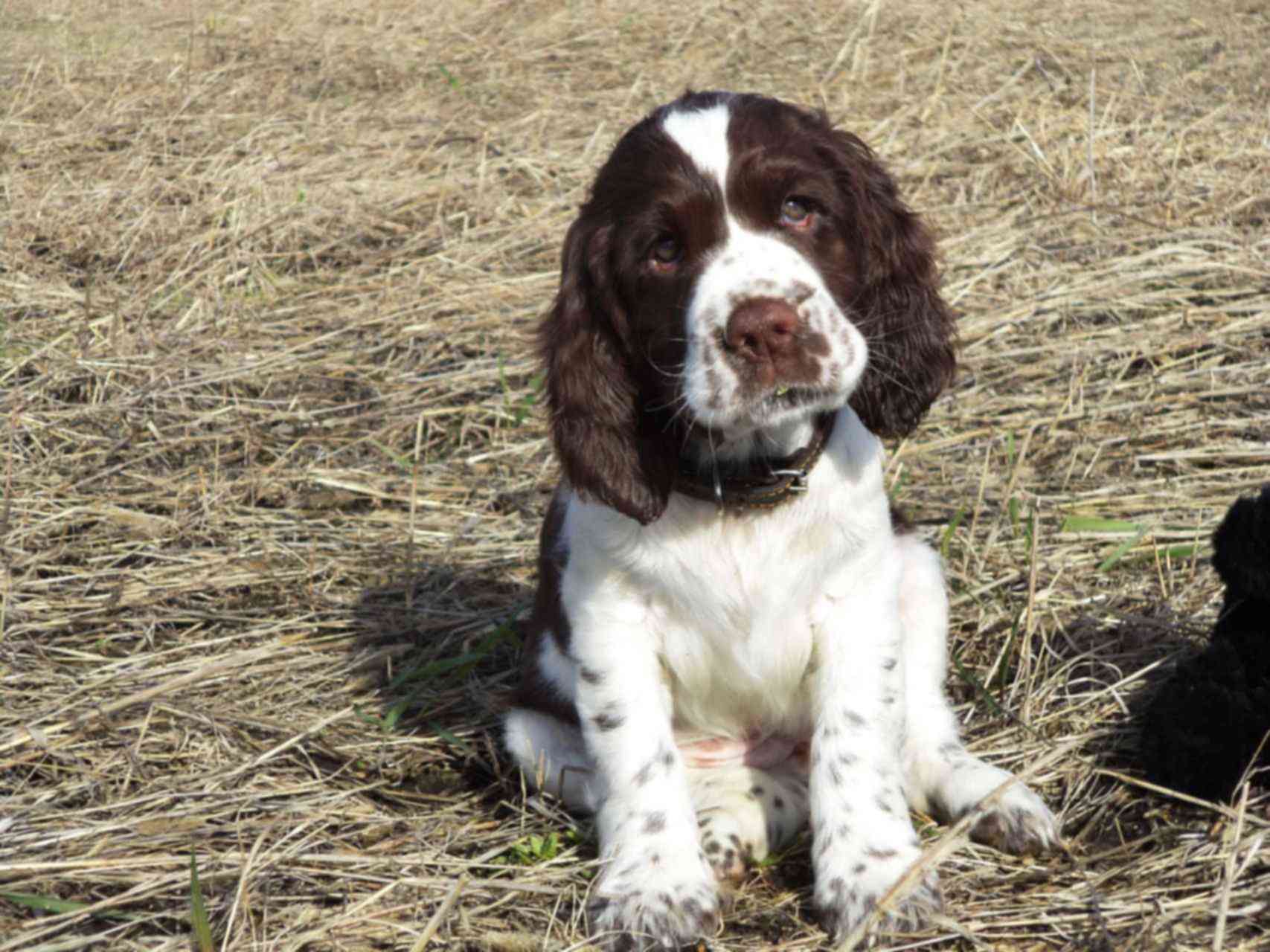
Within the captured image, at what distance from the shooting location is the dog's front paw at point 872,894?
2.73m

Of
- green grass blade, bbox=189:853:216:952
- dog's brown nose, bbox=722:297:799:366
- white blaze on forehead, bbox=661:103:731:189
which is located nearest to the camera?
green grass blade, bbox=189:853:216:952

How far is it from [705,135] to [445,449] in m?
2.51

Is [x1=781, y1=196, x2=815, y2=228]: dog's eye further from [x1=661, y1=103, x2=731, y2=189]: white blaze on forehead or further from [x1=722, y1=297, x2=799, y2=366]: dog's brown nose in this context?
[x1=722, y1=297, x2=799, y2=366]: dog's brown nose

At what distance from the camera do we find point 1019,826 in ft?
9.95

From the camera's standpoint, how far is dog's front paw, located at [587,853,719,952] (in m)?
2.76

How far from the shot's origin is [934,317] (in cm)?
326

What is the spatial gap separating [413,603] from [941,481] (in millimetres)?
1716

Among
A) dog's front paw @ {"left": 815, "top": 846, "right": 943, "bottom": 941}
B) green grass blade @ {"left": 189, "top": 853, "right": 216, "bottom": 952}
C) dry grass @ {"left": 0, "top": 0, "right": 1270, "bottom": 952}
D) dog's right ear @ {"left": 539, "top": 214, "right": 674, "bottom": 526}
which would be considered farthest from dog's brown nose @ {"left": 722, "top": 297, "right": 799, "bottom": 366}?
green grass blade @ {"left": 189, "top": 853, "right": 216, "bottom": 952}

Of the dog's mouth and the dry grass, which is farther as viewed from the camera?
the dry grass

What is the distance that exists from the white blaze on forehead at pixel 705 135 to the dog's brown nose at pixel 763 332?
346 mm

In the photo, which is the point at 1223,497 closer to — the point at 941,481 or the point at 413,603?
the point at 941,481

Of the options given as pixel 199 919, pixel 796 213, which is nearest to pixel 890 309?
pixel 796 213

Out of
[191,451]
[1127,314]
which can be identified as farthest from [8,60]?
[1127,314]

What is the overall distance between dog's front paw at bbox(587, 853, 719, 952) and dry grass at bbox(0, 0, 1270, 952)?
2.9 inches
